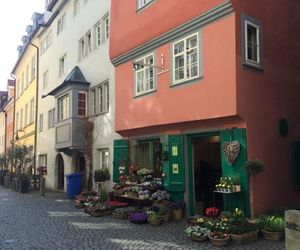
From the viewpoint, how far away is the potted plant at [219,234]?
9.22 metres

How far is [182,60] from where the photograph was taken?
1321 centimetres

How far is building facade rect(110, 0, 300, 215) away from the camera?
449 inches

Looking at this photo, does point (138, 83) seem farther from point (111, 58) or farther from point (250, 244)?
point (250, 244)

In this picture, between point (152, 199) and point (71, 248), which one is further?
point (152, 199)

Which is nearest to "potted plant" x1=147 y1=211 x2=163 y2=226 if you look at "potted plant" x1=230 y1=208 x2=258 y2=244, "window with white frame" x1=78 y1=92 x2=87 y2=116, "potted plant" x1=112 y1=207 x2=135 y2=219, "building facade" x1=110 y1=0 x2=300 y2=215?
"potted plant" x1=112 y1=207 x2=135 y2=219

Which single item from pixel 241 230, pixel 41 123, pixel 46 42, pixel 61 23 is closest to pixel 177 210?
pixel 241 230

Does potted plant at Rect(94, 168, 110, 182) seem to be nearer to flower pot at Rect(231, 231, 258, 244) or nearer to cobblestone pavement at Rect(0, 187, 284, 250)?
cobblestone pavement at Rect(0, 187, 284, 250)

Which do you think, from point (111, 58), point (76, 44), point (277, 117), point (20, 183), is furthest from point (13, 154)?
point (277, 117)

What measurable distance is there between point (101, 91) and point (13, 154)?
10706mm

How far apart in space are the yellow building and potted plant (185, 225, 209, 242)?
2143 cm

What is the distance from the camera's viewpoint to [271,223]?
9.86 metres

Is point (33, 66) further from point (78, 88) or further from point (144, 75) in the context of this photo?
point (144, 75)

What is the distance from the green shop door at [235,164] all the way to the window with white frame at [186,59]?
212cm

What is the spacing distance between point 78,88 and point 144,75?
632 centimetres
